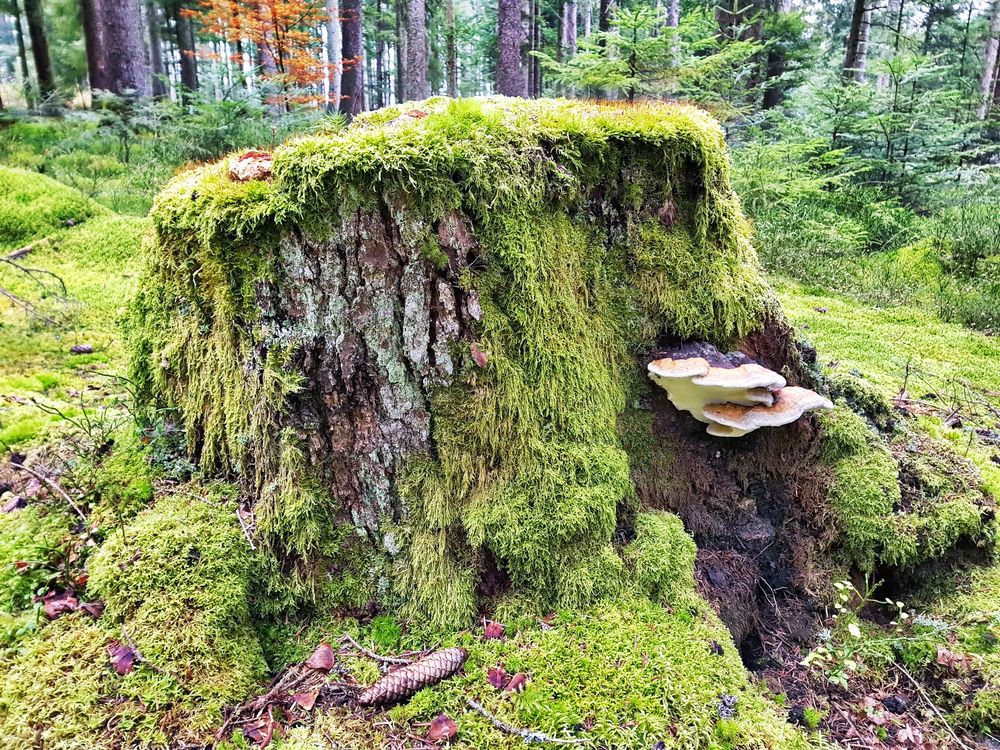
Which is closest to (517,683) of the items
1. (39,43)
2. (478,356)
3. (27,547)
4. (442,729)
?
(442,729)

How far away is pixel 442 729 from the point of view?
2.01m

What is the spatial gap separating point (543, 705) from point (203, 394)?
2066mm

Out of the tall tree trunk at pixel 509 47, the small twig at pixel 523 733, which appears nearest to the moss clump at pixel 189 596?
the small twig at pixel 523 733

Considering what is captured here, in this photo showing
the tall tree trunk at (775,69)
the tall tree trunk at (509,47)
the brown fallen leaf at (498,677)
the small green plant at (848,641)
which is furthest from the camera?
the tall tree trunk at (775,69)

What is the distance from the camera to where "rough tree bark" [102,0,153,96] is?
34.3 ft

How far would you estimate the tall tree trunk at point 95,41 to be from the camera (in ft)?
34.6

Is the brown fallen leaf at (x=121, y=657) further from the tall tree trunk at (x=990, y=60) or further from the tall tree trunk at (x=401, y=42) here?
the tall tree trunk at (x=401, y=42)

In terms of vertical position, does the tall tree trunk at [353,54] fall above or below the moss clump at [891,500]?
above

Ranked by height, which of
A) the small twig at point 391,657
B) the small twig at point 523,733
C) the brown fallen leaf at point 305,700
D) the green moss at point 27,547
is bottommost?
the brown fallen leaf at point 305,700

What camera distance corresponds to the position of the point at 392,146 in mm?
2137

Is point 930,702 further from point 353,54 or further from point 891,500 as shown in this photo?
point 353,54

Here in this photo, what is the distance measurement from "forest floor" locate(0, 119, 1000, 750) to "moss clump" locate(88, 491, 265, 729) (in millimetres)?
243

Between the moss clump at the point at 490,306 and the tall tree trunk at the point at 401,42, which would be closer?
the moss clump at the point at 490,306

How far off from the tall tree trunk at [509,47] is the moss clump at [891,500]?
1110 centimetres
